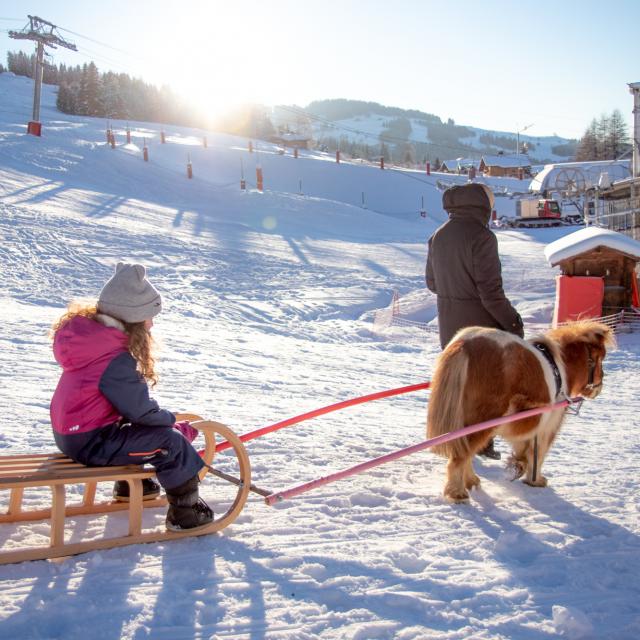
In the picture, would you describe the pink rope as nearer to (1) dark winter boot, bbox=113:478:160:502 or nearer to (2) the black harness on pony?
(2) the black harness on pony

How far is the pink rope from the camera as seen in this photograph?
9.89 feet

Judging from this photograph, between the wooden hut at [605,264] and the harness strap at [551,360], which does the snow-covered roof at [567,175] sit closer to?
the wooden hut at [605,264]

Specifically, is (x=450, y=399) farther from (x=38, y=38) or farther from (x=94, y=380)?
(x=38, y=38)

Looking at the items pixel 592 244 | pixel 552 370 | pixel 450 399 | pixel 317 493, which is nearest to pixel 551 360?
pixel 552 370

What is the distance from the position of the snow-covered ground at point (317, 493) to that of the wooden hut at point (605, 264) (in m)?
0.94

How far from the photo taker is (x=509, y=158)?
60.3 meters

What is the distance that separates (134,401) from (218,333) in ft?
23.7

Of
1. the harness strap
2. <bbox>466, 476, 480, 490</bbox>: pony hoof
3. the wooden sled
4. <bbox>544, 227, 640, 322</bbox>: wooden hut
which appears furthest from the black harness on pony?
<bbox>544, 227, 640, 322</bbox>: wooden hut

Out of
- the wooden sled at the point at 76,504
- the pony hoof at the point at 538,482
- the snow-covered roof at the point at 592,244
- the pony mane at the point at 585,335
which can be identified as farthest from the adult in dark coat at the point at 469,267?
the snow-covered roof at the point at 592,244

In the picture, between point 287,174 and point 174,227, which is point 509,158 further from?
point 174,227

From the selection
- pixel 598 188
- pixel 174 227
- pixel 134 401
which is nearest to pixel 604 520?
pixel 134 401

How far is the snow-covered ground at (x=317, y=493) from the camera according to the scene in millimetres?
2465

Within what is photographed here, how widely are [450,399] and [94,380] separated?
78.9 inches

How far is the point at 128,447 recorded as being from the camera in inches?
114
